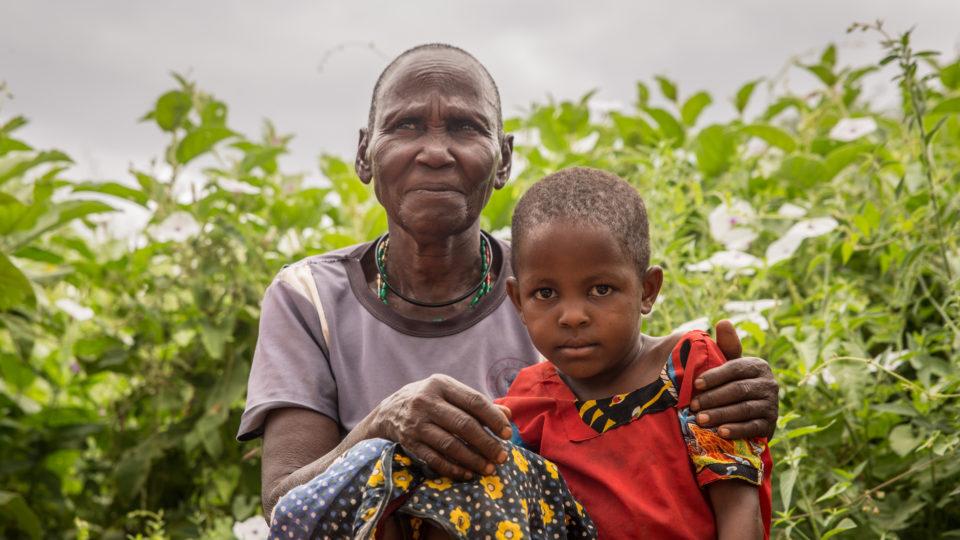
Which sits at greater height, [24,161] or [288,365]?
[24,161]

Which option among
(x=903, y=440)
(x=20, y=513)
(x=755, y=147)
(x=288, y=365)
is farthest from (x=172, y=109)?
(x=903, y=440)

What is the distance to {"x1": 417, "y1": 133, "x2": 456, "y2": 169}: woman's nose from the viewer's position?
237cm

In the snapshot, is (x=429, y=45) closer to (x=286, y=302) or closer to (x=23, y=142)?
(x=286, y=302)

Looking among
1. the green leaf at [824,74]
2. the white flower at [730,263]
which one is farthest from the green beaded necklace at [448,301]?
the green leaf at [824,74]

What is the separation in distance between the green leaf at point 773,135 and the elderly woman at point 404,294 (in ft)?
5.32

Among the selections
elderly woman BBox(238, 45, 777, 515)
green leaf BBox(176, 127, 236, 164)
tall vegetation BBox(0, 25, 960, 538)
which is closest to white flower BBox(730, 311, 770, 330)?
tall vegetation BBox(0, 25, 960, 538)

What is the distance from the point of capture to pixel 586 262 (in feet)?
6.28

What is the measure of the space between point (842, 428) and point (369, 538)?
164 cm

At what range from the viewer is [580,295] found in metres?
1.93

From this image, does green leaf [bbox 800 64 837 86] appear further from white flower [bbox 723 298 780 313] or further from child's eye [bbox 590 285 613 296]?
child's eye [bbox 590 285 613 296]

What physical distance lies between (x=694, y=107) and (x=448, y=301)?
2.18 meters

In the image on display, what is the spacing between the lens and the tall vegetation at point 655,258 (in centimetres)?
283

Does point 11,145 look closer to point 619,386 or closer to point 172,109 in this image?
point 172,109

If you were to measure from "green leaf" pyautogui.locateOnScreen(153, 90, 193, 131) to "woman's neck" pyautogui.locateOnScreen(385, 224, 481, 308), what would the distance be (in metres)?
1.63
